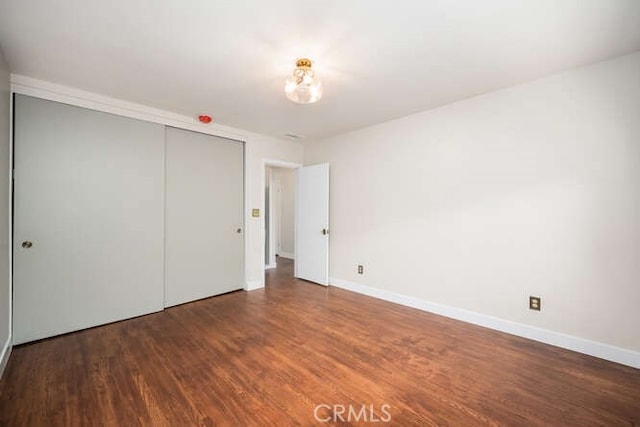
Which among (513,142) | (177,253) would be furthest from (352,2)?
(177,253)

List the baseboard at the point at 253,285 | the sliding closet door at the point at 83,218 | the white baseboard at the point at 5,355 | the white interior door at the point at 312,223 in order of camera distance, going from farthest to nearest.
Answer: the white interior door at the point at 312,223, the baseboard at the point at 253,285, the sliding closet door at the point at 83,218, the white baseboard at the point at 5,355

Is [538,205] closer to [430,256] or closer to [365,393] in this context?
[430,256]

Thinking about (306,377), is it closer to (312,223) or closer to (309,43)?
(309,43)

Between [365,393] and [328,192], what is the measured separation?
2.94 meters

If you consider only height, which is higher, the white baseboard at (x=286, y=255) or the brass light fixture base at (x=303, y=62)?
the brass light fixture base at (x=303, y=62)

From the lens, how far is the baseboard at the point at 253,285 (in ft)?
13.3

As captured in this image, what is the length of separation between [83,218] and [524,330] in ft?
14.5

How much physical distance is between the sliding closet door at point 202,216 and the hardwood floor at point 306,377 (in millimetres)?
718

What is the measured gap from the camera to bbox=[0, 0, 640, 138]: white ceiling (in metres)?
1.61

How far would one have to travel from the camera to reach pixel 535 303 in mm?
2506

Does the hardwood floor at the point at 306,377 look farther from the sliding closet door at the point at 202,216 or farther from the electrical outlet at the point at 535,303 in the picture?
the sliding closet door at the point at 202,216

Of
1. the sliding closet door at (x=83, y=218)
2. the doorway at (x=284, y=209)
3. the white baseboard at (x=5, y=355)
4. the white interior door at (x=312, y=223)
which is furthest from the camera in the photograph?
the doorway at (x=284, y=209)
